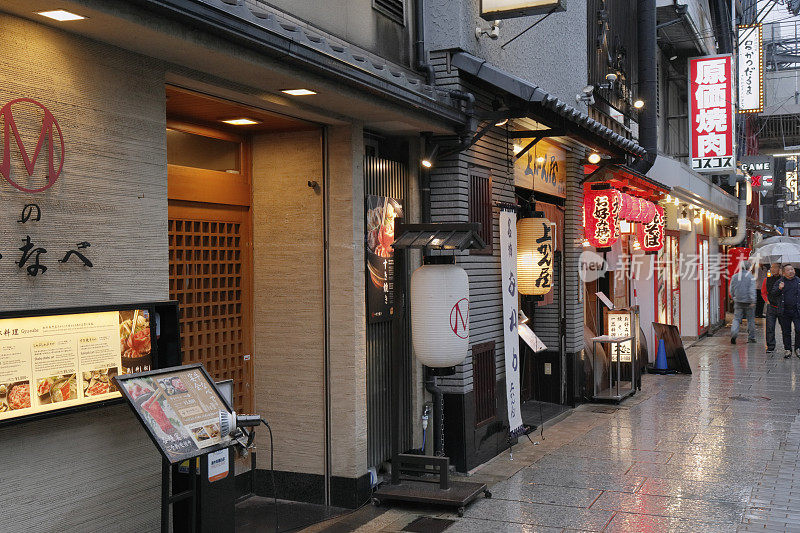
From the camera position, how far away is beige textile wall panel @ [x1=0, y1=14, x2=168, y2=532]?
4.92 metres

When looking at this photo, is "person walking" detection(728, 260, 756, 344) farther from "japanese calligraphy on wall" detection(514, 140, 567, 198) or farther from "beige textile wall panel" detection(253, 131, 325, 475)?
"beige textile wall panel" detection(253, 131, 325, 475)

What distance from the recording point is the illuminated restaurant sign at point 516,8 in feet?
30.7

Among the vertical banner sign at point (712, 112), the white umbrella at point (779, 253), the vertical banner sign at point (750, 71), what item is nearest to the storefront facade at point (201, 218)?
the vertical banner sign at point (712, 112)

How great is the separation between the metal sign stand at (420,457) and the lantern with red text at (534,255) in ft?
13.0

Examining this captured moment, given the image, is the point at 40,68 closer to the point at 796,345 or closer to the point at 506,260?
the point at 506,260

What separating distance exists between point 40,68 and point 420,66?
5417mm

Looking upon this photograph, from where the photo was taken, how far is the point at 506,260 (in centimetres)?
1084

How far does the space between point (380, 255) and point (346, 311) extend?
0.94 meters

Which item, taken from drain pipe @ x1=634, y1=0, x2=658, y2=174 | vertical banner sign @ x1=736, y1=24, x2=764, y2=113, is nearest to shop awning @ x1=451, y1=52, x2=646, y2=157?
drain pipe @ x1=634, y1=0, x2=658, y2=174

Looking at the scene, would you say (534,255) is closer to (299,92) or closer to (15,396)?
(299,92)

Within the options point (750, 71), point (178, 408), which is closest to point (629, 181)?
point (178, 408)

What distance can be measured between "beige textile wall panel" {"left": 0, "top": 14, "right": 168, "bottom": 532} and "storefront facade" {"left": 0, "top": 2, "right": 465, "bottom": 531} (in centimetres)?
1

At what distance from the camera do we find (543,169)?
43.8 ft

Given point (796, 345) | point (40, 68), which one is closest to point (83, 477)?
point (40, 68)
